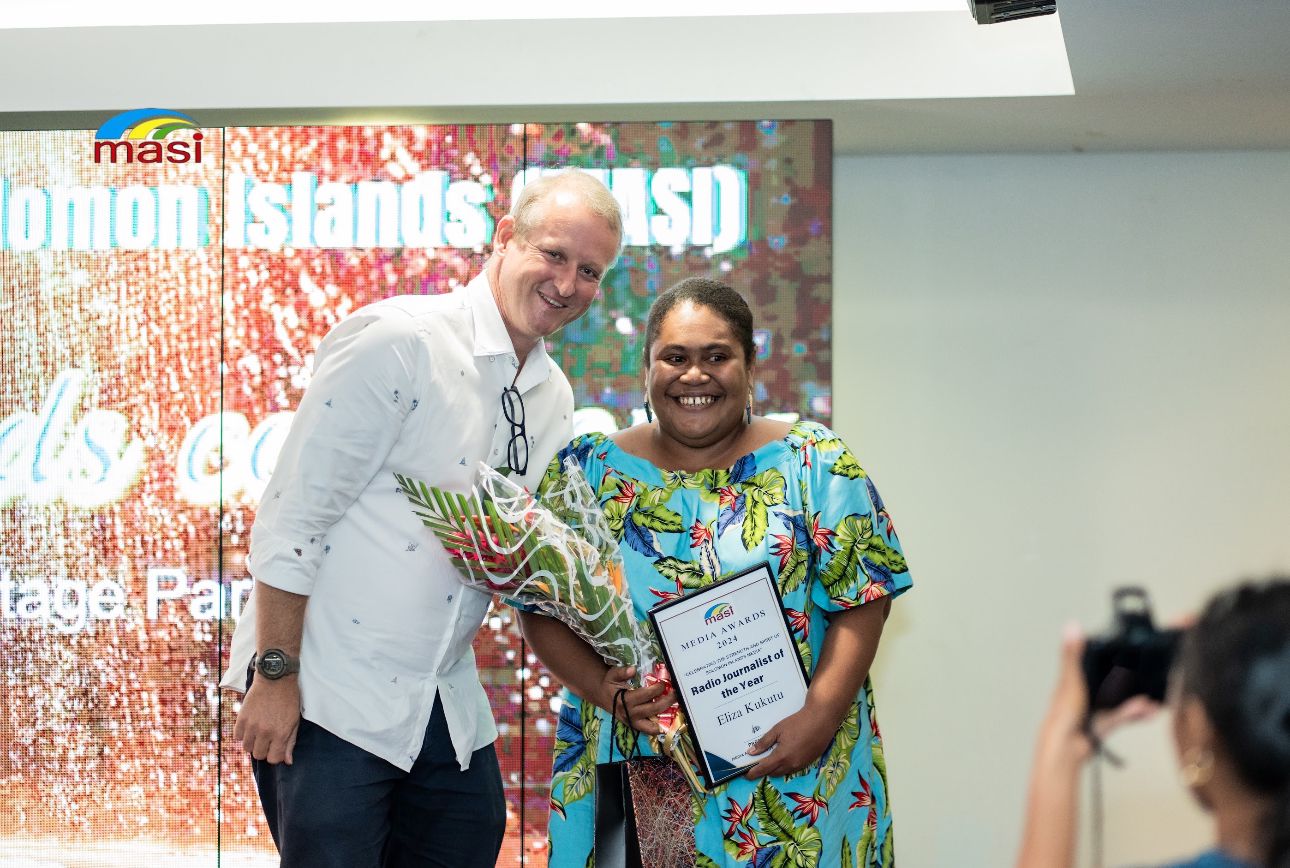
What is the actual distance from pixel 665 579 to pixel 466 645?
453 millimetres

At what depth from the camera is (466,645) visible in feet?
8.15

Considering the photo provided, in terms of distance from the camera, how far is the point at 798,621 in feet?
7.42

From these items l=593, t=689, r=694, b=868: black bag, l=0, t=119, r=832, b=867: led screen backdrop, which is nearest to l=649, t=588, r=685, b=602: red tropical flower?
l=593, t=689, r=694, b=868: black bag

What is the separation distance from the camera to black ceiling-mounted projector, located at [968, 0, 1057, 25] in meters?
3.27

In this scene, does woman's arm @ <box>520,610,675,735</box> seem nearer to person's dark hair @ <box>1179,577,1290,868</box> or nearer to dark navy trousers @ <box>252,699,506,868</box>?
dark navy trousers @ <box>252,699,506,868</box>

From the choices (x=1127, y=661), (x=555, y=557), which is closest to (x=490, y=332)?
(x=555, y=557)

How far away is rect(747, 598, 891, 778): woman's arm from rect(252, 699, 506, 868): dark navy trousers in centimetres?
58

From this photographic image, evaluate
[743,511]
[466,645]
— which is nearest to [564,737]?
[466,645]

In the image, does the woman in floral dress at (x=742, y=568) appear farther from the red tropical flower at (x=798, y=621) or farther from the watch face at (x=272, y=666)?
the watch face at (x=272, y=666)

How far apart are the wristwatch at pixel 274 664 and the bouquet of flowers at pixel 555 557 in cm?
32

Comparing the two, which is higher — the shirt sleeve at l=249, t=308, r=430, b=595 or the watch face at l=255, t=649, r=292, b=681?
the shirt sleeve at l=249, t=308, r=430, b=595

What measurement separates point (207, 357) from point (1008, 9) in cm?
247

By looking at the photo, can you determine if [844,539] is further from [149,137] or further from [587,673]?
[149,137]

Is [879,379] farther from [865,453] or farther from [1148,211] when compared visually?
[1148,211]
